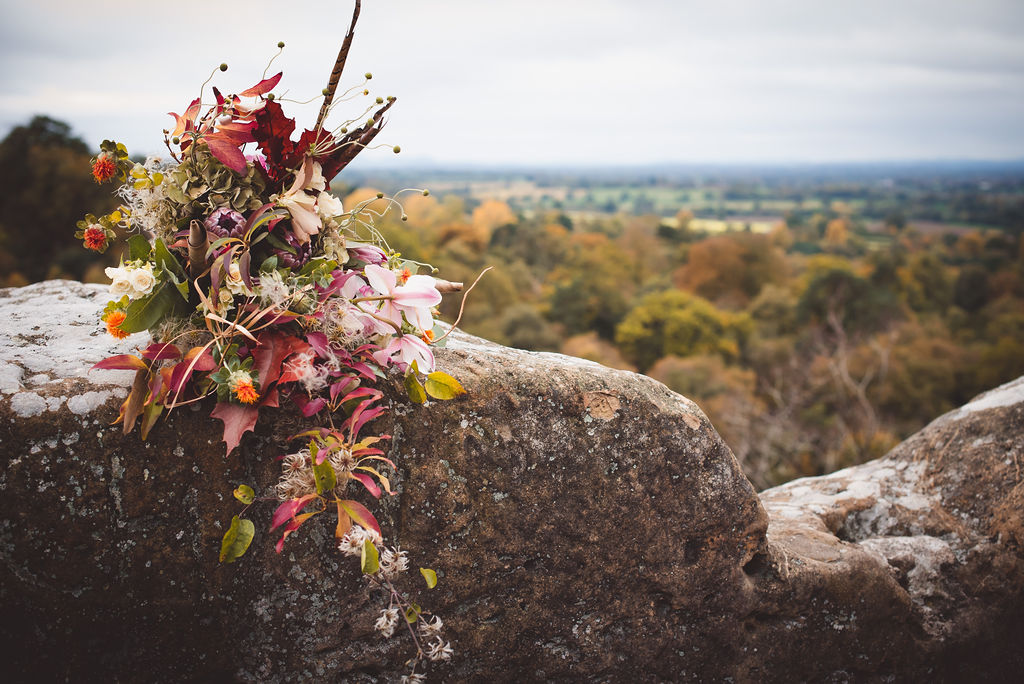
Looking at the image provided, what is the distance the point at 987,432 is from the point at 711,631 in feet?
8.36

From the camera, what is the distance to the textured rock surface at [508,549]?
241 cm

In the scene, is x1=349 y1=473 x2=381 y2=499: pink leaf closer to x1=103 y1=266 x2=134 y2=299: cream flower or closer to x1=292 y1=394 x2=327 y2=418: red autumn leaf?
x1=292 y1=394 x2=327 y2=418: red autumn leaf

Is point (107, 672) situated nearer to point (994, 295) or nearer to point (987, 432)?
point (987, 432)

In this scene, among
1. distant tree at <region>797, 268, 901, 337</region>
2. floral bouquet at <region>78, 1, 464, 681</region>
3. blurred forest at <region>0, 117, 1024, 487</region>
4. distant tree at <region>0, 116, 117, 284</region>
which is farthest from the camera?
distant tree at <region>797, 268, 901, 337</region>

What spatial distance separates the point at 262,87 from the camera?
7.95 feet

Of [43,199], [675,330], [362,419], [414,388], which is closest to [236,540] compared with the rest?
[362,419]

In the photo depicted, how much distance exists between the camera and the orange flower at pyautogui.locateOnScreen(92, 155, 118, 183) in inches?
92.3

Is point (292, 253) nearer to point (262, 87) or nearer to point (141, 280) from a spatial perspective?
point (141, 280)

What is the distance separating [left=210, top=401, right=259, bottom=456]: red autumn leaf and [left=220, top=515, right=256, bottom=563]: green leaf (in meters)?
0.28

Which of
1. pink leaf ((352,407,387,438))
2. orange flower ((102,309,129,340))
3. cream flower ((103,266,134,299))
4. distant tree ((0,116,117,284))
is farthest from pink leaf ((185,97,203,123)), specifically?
distant tree ((0,116,117,284))

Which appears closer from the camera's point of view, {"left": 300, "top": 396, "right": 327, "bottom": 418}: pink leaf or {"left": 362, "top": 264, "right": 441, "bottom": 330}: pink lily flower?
{"left": 300, "top": 396, "right": 327, "bottom": 418}: pink leaf

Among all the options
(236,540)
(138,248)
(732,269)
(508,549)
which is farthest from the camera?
(732,269)

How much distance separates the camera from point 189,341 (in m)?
2.48

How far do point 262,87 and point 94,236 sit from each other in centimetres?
90
